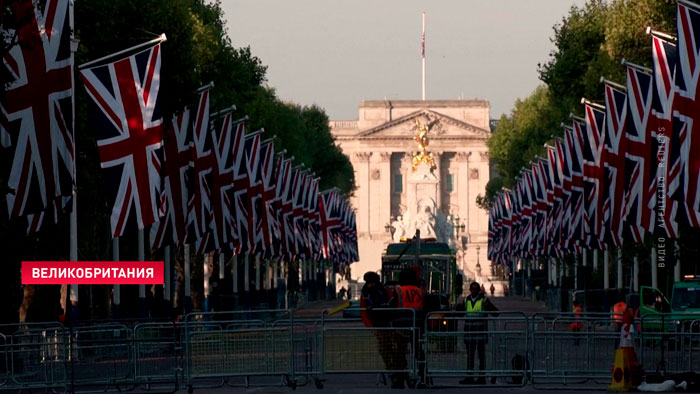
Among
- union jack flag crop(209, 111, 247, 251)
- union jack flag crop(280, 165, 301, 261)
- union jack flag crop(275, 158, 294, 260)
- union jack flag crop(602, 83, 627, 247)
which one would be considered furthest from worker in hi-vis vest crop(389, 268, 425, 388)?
union jack flag crop(280, 165, 301, 261)

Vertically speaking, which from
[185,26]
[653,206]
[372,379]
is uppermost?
[185,26]

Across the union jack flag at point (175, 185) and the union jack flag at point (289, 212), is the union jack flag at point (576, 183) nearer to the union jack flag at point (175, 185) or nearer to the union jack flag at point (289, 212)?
the union jack flag at point (289, 212)

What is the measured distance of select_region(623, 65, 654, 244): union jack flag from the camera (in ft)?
129

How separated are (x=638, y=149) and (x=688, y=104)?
7.65 m

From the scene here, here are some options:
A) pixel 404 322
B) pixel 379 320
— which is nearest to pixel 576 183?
pixel 404 322

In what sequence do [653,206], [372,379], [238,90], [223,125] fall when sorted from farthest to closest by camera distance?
[238,90], [223,125], [653,206], [372,379]

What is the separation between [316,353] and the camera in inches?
1109

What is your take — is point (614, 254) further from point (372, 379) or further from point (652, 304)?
point (372, 379)

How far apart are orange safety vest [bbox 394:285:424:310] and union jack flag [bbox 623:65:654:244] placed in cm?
1250

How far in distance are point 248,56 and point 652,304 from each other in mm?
36064

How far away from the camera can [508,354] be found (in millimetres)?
28906

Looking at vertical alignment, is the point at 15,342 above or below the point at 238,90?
below

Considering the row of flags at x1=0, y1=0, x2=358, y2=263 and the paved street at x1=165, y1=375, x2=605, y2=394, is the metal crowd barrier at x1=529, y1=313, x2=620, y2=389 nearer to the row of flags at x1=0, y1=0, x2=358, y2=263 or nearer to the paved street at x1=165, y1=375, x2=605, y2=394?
the paved street at x1=165, y1=375, x2=605, y2=394

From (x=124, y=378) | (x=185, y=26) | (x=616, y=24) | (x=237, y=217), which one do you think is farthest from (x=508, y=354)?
(x=616, y=24)
